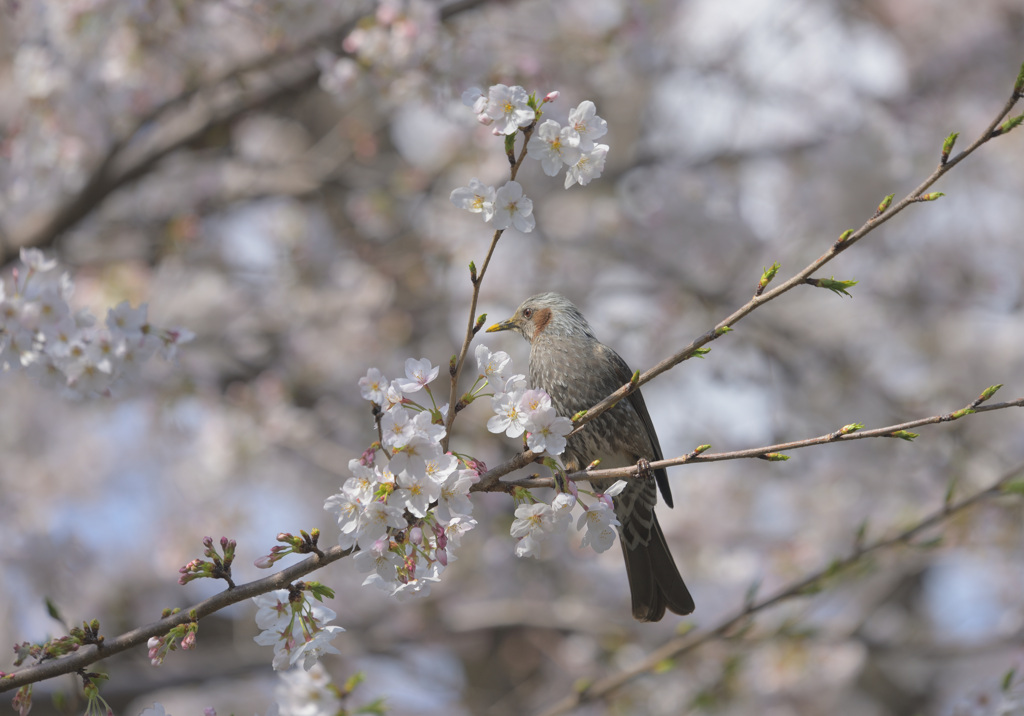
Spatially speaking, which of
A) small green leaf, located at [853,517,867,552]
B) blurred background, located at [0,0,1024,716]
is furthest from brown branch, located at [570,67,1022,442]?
blurred background, located at [0,0,1024,716]

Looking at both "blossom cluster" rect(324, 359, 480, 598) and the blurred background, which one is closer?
"blossom cluster" rect(324, 359, 480, 598)

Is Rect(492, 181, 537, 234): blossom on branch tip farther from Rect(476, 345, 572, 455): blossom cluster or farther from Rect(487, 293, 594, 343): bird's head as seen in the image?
Rect(487, 293, 594, 343): bird's head

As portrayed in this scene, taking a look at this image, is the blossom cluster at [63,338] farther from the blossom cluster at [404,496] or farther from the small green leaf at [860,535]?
the small green leaf at [860,535]

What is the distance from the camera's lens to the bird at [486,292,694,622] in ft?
8.42

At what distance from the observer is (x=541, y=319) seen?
9.84 ft

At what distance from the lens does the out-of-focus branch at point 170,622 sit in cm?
156

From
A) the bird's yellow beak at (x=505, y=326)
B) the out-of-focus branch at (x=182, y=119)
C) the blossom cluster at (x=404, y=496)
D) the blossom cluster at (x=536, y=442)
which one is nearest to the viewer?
the blossom cluster at (x=404, y=496)

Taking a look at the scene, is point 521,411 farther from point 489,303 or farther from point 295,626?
point 489,303

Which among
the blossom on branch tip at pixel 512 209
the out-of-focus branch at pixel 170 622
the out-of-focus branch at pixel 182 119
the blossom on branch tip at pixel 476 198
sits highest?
the out-of-focus branch at pixel 182 119

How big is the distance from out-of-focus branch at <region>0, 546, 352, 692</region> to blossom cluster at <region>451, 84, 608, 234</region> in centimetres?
76

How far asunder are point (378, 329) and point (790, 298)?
4.58 metres

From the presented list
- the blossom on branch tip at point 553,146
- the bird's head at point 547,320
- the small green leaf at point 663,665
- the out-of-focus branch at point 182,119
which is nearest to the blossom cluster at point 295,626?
the blossom on branch tip at point 553,146

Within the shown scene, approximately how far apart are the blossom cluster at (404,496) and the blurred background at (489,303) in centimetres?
237

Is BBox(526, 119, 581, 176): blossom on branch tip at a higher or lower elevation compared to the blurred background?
lower
